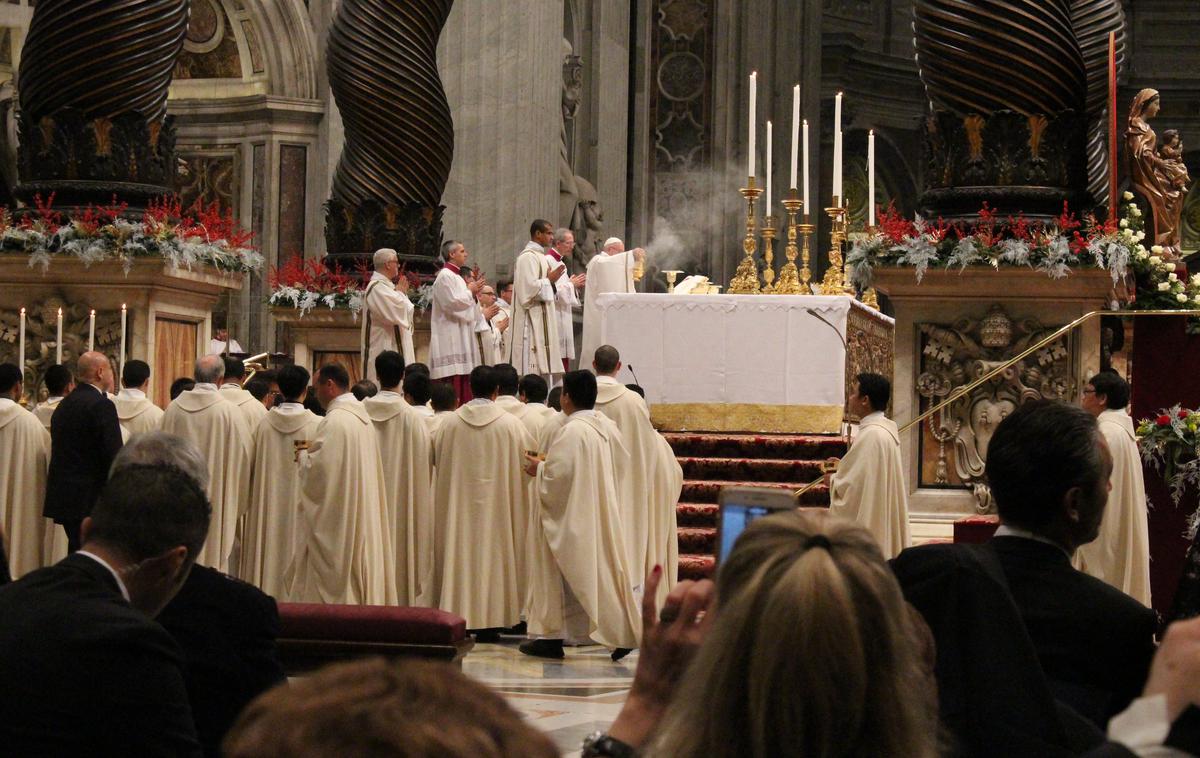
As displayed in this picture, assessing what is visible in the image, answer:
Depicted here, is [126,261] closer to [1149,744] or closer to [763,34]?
[1149,744]

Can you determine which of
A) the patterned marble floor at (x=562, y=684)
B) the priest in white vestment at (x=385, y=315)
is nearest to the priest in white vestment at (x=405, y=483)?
the patterned marble floor at (x=562, y=684)

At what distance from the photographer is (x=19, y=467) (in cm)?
958

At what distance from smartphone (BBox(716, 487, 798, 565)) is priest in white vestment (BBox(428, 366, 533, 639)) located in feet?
24.9

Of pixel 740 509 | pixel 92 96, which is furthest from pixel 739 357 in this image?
pixel 740 509

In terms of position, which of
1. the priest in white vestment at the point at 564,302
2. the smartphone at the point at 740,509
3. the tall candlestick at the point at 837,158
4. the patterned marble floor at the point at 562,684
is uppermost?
the tall candlestick at the point at 837,158

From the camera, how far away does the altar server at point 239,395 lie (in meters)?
9.88

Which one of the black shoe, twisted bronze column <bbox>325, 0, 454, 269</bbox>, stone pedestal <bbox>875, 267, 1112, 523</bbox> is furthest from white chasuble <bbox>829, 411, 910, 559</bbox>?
twisted bronze column <bbox>325, 0, 454, 269</bbox>

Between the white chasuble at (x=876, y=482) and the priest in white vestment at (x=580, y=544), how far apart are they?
1273 mm

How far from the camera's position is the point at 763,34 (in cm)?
2706

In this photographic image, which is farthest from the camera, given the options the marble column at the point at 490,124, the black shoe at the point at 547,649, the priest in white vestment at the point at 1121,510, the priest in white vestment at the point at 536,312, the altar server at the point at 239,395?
the marble column at the point at 490,124

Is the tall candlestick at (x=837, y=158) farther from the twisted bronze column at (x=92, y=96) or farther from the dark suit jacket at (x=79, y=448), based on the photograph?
the dark suit jacket at (x=79, y=448)

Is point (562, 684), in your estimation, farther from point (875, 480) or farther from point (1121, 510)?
point (1121, 510)

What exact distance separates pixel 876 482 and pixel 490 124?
34.1ft

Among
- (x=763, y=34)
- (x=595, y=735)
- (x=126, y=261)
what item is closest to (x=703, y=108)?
(x=763, y=34)
